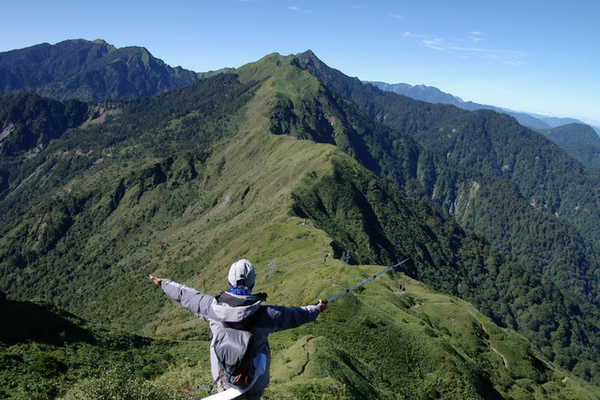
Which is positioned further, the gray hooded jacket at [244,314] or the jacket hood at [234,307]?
the gray hooded jacket at [244,314]

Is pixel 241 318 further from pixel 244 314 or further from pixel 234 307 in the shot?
pixel 234 307

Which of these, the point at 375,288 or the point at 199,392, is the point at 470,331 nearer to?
the point at 375,288

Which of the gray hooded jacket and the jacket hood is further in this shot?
the gray hooded jacket

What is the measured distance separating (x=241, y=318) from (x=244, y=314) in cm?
11

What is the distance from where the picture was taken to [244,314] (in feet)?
27.6

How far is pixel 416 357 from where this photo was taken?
158 ft

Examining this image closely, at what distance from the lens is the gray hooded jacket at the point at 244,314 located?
28.0 feet

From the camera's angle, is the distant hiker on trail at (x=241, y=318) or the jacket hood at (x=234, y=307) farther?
the distant hiker on trail at (x=241, y=318)

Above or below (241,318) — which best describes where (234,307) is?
above

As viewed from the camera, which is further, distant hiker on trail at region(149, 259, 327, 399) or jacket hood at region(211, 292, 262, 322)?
distant hiker on trail at region(149, 259, 327, 399)

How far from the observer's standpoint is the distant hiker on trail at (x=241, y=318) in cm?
856

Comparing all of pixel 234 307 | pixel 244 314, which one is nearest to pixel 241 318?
pixel 244 314

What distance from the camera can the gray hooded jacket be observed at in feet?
28.0

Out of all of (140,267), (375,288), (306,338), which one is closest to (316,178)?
(140,267)
